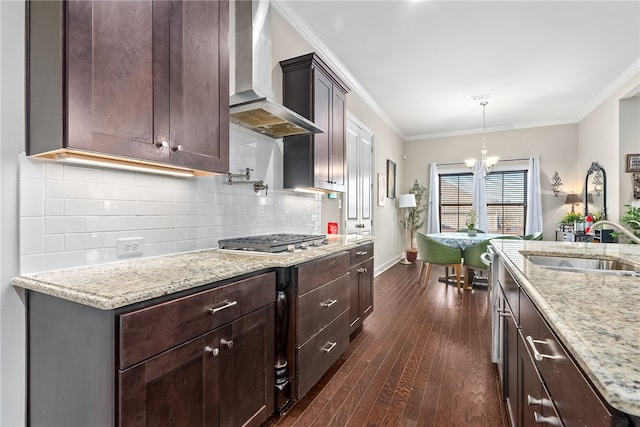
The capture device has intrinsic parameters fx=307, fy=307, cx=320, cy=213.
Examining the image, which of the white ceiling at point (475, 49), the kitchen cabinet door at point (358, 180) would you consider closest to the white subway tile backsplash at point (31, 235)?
the white ceiling at point (475, 49)

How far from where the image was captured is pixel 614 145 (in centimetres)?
453

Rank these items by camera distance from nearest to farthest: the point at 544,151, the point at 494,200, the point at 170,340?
the point at 170,340
the point at 544,151
the point at 494,200

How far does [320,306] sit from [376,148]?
4.05m

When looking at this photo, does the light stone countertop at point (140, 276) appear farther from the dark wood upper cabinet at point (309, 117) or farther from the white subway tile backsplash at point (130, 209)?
the dark wood upper cabinet at point (309, 117)

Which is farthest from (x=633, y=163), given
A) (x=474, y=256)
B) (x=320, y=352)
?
(x=320, y=352)

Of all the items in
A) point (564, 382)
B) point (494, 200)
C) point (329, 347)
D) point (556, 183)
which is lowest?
point (329, 347)

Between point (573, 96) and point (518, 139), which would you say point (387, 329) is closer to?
point (573, 96)

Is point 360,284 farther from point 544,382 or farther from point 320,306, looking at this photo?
point 544,382

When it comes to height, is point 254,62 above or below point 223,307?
above

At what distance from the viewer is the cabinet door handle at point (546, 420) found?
29.4 inches

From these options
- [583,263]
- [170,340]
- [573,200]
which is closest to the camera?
[170,340]

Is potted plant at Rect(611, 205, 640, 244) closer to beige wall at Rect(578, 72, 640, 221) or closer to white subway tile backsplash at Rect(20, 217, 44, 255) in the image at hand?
beige wall at Rect(578, 72, 640, 221)

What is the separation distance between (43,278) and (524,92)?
234 inches

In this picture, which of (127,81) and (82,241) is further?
(82,241)
